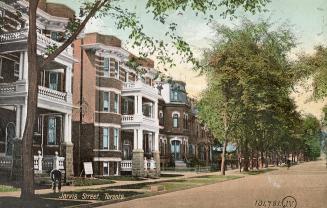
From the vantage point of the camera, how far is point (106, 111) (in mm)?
36875

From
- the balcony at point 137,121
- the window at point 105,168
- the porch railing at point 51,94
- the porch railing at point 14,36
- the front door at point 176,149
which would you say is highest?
the porch railing at point 14,36

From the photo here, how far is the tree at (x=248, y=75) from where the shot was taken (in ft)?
123

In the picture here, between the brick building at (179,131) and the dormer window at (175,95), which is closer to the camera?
the brick building at (179,131)

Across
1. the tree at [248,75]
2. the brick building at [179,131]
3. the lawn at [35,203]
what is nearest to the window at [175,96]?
the brick building at [179,131]

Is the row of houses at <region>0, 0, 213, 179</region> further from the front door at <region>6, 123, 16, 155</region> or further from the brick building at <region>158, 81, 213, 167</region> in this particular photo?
the brick building at <region>158, 81, 213, 167</region>

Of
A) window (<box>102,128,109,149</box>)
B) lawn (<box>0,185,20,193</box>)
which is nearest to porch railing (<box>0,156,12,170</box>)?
lawn (<box>0,185,20,193</box>)

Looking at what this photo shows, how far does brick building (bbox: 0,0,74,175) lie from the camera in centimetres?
2472

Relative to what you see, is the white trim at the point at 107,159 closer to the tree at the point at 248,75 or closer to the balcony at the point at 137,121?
the balcony at the point at 137,121

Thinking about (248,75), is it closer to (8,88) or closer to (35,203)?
(8,88)

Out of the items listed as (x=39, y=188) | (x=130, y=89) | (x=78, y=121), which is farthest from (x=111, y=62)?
(x=39, y=188)

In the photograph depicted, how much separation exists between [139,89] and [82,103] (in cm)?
452

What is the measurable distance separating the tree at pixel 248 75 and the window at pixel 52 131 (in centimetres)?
1299

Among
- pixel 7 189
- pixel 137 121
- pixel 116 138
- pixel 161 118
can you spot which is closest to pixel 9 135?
pixel 7 189

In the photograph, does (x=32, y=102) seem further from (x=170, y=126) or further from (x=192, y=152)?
(x=192, y=152)
